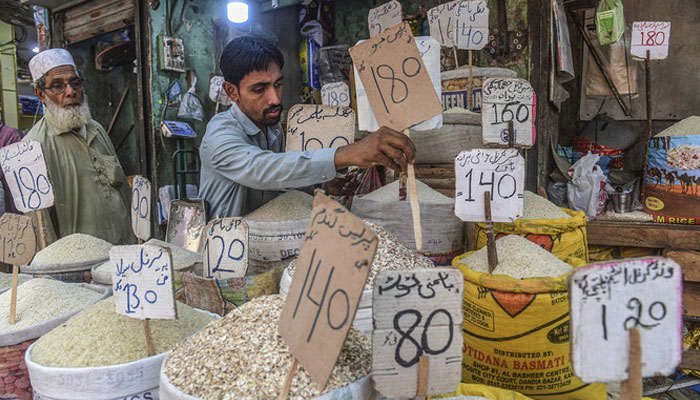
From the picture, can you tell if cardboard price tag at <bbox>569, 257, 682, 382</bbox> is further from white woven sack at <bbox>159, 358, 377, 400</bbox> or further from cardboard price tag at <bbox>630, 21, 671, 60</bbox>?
cardboard price tag at <bbox>630, 21, 671, 60</bbox>

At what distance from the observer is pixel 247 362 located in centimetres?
75

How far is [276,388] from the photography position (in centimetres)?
70

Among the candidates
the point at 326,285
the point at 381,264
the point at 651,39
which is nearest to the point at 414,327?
the point at 326,285

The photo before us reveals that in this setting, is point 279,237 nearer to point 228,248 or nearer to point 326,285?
point 228,248

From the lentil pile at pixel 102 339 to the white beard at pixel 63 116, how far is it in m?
2.05

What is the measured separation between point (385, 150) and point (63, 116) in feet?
7.73

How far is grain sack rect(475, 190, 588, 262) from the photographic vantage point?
138 centimetres

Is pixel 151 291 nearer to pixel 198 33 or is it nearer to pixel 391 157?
pixel 391 157

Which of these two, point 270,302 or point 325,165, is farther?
point 325,165

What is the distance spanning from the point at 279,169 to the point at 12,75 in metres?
7.75

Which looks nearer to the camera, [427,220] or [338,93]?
[427,220]

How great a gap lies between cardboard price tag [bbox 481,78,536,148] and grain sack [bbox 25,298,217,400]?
1.01 metres

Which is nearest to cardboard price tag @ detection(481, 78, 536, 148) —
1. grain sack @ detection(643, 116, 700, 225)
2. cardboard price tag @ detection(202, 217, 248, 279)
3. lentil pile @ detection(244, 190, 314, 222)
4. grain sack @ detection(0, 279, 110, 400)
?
lentil pile @ detection(244, 190, 314, 222)

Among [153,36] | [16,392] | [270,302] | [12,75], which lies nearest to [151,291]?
[270,302]
